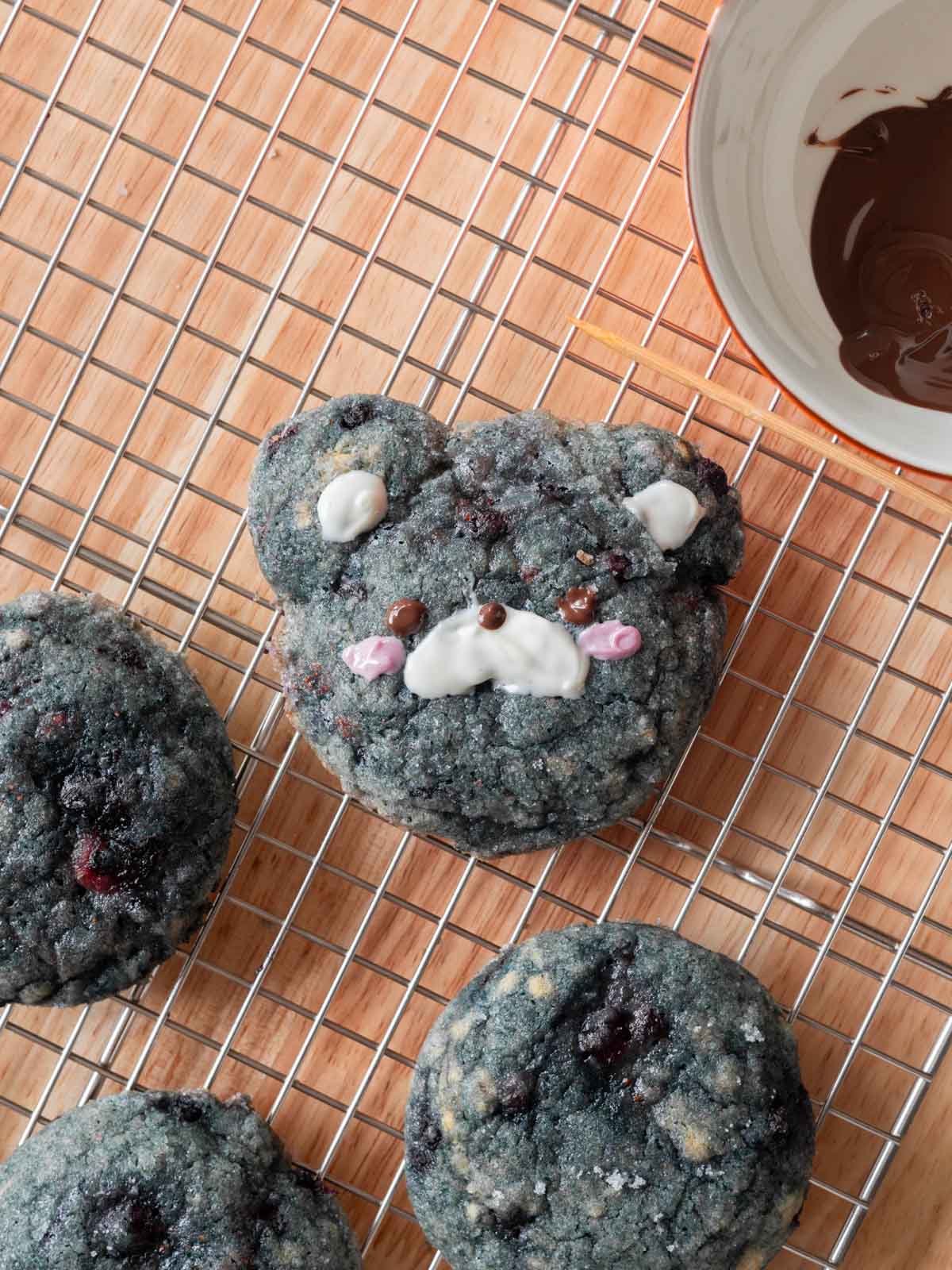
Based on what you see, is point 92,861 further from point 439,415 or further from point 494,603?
point 439,415

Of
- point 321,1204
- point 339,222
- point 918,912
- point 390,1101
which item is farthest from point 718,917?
point 339,222

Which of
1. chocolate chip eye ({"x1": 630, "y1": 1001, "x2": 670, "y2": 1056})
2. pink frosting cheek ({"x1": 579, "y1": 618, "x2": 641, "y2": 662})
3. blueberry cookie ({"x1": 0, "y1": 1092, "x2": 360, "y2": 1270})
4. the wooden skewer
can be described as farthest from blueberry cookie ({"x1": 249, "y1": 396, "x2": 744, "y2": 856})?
blueberry cookie ({"x1": 0, "y1": 1092, "x2": 360, "y2": 1270})

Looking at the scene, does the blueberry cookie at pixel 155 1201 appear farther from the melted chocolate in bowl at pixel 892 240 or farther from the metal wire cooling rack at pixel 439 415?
the melted chocolate in bowl at pixel 892 240

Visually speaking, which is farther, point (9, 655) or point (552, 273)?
point (552, 273)

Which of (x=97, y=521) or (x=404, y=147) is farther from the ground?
(x=404, y=147)

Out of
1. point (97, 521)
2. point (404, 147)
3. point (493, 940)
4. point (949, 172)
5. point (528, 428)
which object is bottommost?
point (493, 940)

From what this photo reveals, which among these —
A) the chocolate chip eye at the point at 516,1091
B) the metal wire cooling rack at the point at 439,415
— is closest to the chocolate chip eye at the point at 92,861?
the metal wire cooling rack at the point at 439,415

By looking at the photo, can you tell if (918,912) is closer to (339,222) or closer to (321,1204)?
(321,1204)
